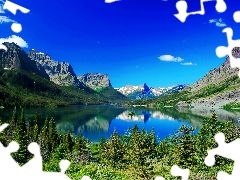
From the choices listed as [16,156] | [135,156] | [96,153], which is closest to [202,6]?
[135,156]

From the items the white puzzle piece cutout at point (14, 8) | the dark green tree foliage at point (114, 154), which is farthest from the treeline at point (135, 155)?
the white puzzle piece cutout at point (14, 8)

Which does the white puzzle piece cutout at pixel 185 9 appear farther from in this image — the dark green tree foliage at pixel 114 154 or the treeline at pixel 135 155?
the dark green tree foliage at pixel 114 154

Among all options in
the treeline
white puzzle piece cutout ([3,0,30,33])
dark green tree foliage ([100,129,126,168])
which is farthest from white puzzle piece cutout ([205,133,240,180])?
dark green tree foliage ([100,129,126,168])

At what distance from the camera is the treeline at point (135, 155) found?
21.0 metres

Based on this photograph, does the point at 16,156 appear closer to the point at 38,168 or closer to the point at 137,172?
the point at 137,172

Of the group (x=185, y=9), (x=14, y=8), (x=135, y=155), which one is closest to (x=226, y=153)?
(x=185, y=9)

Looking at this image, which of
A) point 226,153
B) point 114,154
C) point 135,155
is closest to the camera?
point 226,153

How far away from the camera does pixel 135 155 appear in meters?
30.5

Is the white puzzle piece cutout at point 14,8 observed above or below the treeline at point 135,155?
above

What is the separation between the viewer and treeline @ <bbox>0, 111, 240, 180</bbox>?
2098 cm

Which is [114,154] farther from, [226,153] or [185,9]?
[226,153]

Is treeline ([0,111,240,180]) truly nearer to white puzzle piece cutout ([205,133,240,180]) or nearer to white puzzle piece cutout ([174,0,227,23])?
white puzzle piece cutout ([174,0,227,23])

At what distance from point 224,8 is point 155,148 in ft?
154

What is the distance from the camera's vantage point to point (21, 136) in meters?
40.0
